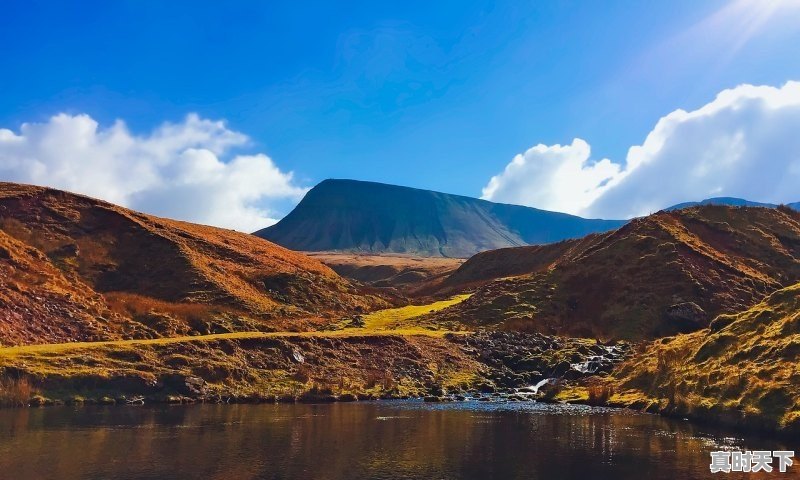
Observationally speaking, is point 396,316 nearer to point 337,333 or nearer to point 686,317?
point 337,333

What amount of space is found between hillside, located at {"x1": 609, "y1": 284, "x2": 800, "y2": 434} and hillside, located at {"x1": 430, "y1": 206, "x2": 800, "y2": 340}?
26.1 m

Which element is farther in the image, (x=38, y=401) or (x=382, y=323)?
(x=382, y=323)

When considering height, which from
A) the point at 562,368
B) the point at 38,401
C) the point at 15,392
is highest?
the point at 562,368

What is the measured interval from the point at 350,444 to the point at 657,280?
6944 centimetres

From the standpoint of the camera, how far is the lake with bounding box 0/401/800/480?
A: 28656mm

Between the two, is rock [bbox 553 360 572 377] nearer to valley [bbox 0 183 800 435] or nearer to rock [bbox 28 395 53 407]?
valley [bbox 0 183 800 435]

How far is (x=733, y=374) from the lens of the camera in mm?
43906

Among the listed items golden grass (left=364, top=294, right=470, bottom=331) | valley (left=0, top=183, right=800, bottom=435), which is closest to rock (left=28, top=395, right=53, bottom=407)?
valley (left=0, top=183, right=800, bottom=435)

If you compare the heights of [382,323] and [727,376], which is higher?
[382,323]

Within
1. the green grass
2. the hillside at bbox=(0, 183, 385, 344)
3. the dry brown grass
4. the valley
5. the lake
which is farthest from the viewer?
the hillside at bbox=(0, 183, 385, 344)

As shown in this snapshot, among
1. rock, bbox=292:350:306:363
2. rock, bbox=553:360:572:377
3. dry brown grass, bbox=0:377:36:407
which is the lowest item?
dry brown grass, bbox=0:377:36:407

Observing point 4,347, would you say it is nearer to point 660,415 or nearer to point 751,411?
point 660,415

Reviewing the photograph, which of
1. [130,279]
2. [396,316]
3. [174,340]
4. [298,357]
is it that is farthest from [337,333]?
[130,279]

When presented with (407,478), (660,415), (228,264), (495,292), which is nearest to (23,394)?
(407,478)
